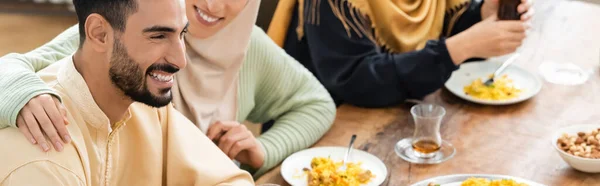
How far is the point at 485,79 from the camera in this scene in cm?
236

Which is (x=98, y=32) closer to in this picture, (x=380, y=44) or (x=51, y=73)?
(x=51, y=73)

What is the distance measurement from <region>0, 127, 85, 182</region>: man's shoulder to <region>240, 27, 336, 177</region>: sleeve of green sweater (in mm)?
687

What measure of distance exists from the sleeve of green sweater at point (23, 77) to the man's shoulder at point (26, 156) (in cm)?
3

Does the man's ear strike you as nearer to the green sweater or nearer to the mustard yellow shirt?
the mustard yellow shirt

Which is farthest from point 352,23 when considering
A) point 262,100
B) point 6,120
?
point 6,120

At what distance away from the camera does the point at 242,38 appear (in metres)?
1.92

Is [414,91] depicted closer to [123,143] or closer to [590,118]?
[590,118]

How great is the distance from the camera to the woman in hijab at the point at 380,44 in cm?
216

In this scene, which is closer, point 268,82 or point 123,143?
point 123,143

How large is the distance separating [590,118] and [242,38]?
0.94m

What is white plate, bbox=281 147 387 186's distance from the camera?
5.94ft

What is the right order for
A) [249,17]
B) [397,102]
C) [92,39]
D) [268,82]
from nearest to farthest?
[92,39], [249,17], [268,82], [397,102]

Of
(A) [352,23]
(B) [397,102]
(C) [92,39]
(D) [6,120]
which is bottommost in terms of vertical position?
(B) [397,102]

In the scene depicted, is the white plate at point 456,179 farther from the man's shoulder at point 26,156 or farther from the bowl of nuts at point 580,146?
the man's shoulder at point 26,156
